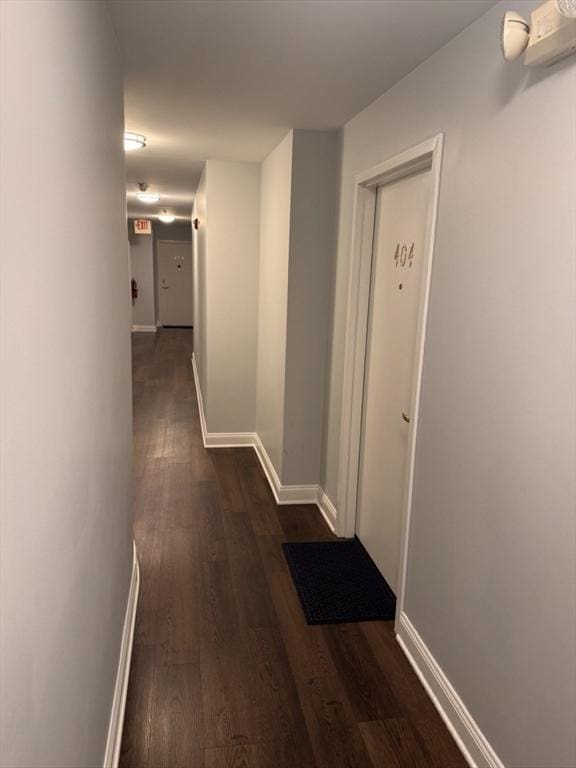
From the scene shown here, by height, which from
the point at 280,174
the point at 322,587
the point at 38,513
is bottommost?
the point at 322,587

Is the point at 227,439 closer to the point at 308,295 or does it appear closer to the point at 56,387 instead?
the point at 308,295

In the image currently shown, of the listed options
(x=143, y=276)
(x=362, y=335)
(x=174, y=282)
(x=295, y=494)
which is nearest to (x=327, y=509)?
(x=295, y=494)

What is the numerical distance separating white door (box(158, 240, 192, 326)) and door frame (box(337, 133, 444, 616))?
10656 millimetres

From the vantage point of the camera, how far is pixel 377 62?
7.66ft

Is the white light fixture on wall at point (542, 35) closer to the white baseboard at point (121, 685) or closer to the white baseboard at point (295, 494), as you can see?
the white baseboard at point (121, 685)

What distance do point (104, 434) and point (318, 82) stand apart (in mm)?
1843

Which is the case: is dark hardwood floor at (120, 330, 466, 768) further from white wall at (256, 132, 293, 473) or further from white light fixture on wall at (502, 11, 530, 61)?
white light fixture on wall at (502, 11, 530, 61)

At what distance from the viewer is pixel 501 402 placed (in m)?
1.81

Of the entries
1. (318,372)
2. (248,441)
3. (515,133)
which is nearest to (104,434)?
(515,133)

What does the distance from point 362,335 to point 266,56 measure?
1.54m

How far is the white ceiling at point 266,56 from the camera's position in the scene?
1885 millimetres

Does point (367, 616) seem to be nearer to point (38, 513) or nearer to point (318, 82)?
point (38, 513)

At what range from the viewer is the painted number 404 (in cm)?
272

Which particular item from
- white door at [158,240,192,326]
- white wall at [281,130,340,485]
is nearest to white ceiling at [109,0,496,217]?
white wall at [281,130,340,485]
